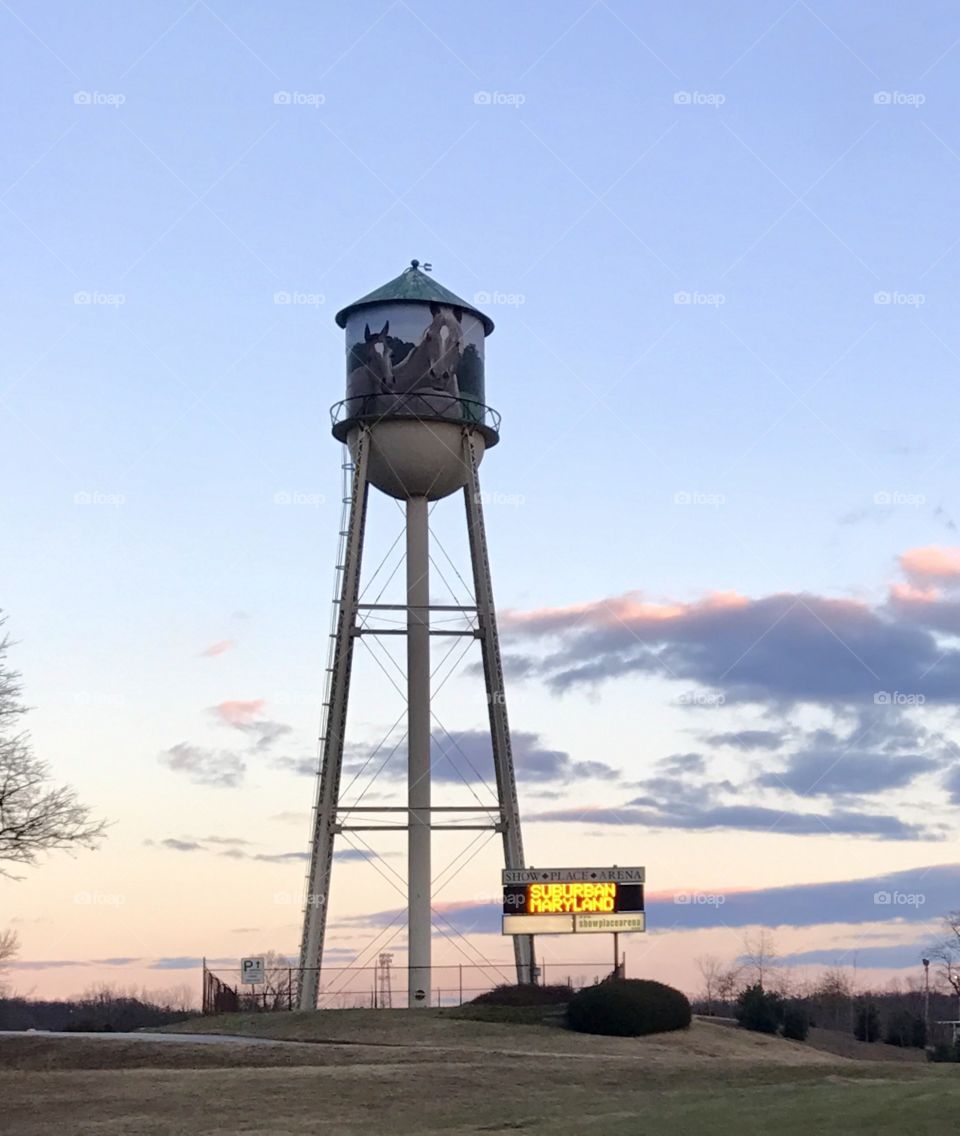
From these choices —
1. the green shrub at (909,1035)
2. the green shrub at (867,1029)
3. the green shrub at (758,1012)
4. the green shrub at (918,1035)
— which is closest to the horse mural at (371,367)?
the green shrub at (758,1012)

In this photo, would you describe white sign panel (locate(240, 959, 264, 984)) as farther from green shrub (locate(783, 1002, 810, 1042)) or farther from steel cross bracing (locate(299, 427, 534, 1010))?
green shrub (locate(783, 1002, 810, 1042))

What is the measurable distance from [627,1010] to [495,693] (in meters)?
13.4

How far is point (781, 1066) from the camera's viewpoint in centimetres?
3522

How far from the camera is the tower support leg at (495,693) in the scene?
53625 mm

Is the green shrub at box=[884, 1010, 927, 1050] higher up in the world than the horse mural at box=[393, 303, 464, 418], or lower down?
lower down

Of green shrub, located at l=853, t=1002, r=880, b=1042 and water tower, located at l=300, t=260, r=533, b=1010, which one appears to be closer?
water tower, located at l=300, t=260, r=533, b=1010

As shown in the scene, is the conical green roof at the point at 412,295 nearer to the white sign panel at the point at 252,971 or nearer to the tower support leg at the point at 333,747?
the tower support leg at the point at 333,747

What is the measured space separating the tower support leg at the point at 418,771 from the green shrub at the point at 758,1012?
9.77m

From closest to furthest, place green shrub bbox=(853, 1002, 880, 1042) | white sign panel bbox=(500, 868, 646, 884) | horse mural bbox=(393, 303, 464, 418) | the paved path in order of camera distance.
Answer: the paved path, white sign panel bbox=(500, 868, 646, 884), horse mural bbox=(393, 303, 464, 418), green shrub bbox=(853, 1002, 880, 1042)

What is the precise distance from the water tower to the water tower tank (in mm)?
33

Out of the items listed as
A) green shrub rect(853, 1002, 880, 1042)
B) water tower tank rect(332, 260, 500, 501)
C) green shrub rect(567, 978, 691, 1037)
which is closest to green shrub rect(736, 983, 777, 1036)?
green shrub rect(567, 978, 691, 1037)

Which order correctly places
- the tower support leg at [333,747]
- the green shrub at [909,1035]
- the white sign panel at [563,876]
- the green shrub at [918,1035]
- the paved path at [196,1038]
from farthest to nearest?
1. the green shrub at [909,1035]
2. the green shrub at [918,1035]
3. the tower support leg at [333,747]
4. the white sign panel at [563,876]
5. the paved path at [196,1038]

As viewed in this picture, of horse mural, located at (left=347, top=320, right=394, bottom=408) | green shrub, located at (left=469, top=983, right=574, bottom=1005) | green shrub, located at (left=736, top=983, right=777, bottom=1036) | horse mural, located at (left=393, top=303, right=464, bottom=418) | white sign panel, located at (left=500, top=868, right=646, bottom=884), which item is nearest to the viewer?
green shrub, located at (left=469, top=983, right=574, bottom=1005)

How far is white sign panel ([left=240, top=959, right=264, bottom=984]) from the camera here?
179 feet
